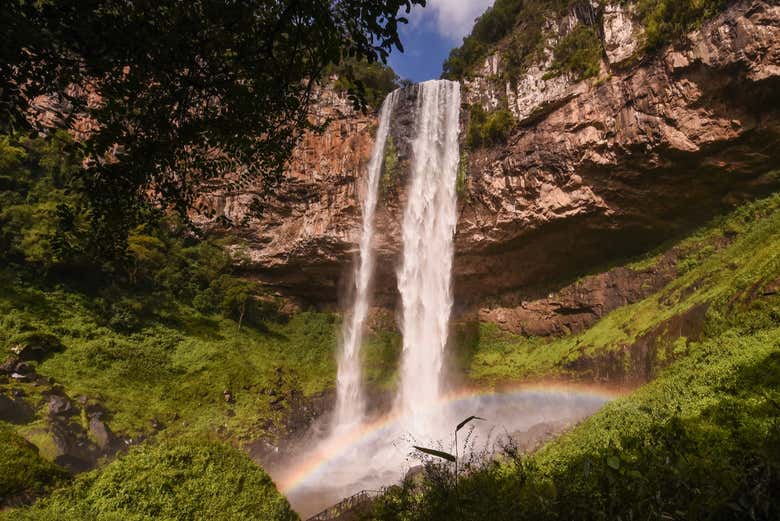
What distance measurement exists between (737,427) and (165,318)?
21.1m

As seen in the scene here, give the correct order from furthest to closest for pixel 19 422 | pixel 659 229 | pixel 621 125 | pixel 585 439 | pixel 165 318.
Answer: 1. pixel 165 318
2. pixel 659 229
3. pixel 621 125
4. pixel 19 422
5. pixel 585 439

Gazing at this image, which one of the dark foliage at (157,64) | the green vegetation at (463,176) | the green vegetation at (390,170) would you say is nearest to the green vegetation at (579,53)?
the green vegetation at (463,176)

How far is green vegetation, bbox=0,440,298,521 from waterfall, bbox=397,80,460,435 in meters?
14.3

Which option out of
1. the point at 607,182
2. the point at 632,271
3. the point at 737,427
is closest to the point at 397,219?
the point at 607,182

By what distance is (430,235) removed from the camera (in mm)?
20938

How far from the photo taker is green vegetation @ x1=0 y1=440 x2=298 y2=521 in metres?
4.36

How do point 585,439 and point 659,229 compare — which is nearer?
point 585,439

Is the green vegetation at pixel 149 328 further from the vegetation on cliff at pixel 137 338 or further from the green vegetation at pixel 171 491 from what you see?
the green vegetation at pixel 171 491

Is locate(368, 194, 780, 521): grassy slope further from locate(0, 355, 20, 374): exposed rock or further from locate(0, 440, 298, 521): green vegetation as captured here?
locate(0, 355, 20, 374): exposed rock

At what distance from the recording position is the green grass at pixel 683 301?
924 cm

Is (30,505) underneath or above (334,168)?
underneath

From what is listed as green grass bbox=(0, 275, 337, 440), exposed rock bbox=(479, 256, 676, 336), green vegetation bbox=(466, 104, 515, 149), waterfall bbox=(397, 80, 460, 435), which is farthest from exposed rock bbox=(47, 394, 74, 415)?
green vegetation bbox=(466, 104, 515, 149)

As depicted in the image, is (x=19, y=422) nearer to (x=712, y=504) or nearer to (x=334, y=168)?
(x=712, y=504)

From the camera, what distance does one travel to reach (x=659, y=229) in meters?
17.8
